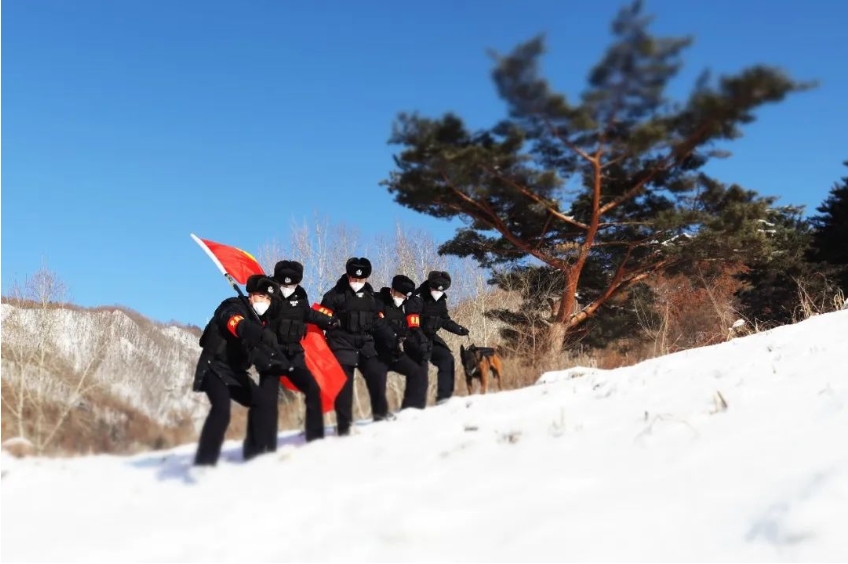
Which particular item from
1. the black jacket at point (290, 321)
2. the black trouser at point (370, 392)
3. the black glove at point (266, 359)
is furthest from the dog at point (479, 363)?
the black glove at point (266, 359)

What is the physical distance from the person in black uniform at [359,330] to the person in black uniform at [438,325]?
1.90 ft

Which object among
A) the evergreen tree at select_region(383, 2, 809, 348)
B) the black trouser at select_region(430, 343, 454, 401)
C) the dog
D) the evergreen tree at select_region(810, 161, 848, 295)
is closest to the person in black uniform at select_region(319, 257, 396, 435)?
the black trouser at select_region(430, 343, 454, 401)

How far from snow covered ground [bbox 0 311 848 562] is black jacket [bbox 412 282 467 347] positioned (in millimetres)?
1290

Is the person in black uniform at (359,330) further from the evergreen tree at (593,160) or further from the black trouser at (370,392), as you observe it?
the evergreen tree at (593,160)

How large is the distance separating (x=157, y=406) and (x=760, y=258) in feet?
41.0

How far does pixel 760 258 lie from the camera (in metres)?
13.3

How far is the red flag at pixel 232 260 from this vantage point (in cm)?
438

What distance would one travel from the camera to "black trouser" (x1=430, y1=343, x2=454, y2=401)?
559cm

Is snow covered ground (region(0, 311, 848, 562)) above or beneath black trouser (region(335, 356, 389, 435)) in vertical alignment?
beneath

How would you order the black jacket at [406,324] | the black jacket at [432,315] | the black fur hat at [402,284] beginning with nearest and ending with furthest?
the black jacket at [406,324]
the black fur hat at [402,284]
the black jacket at [432,315]

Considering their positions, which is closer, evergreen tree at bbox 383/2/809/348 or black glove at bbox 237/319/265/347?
black glove at bbox 237/319/265/347

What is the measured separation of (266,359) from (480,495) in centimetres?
147

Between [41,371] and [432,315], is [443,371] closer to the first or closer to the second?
[432,315]

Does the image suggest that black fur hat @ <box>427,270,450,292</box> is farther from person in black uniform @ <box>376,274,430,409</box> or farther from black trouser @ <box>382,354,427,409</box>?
black trouser @ <box>382,354,427,409</box>
